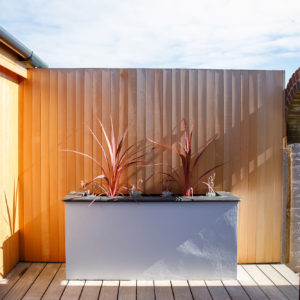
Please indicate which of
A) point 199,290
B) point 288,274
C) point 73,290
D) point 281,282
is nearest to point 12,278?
point 73,290

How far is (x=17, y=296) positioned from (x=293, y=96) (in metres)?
3.55

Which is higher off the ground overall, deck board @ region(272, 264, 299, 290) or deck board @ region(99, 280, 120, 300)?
deck board @ region(272, 264, 299, 290)

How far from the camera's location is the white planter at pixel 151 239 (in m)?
3.29

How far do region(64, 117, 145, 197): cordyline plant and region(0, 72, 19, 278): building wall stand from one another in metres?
0.72

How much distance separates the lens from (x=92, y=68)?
3678mm

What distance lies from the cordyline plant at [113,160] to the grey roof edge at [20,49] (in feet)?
3.50

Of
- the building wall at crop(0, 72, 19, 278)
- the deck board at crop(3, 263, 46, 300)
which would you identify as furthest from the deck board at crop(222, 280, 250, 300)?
the building wall at crop(0, 72, 19, 278)

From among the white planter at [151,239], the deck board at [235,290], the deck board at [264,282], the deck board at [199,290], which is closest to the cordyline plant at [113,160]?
the white planter at [151,239]

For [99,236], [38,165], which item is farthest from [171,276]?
[38,165]

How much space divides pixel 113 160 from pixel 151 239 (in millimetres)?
963

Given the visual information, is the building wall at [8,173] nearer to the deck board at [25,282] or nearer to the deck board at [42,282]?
the deck board at [25,282]

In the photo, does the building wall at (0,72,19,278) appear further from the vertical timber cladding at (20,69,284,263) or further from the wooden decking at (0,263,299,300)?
the wooden decking at (0,263,299,300)

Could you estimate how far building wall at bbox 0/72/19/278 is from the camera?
10.9ft

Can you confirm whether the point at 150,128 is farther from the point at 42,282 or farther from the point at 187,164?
the point at 42,282
